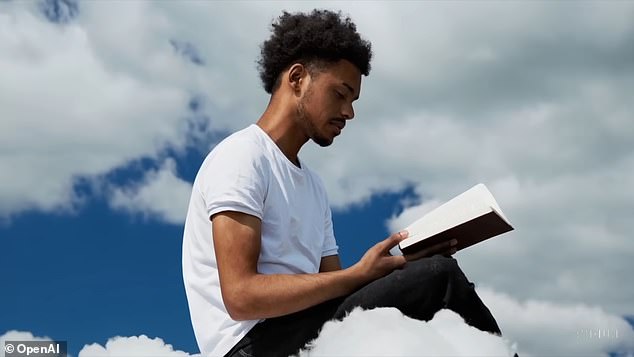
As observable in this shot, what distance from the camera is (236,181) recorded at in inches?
130

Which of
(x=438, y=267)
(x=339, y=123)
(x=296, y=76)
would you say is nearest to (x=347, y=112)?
(x=339, y=123)

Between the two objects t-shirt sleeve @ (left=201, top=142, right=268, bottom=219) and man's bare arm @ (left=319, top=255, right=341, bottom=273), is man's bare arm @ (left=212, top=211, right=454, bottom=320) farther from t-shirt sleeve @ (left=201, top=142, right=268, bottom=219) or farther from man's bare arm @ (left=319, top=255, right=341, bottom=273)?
man's bare arm @ (left=319, top=255, right=341, bottom=273)

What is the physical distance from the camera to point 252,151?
347 cm

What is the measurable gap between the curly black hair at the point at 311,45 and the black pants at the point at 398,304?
47.0 inches

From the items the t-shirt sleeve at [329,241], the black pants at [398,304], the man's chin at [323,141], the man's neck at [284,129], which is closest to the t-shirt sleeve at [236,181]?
the man's neck at [284,129]

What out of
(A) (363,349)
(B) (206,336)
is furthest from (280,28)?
(A) (363,349)

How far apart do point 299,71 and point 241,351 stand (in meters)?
1.39

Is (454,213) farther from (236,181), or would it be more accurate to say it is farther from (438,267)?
(236,181)

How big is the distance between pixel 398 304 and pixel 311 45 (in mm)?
1425

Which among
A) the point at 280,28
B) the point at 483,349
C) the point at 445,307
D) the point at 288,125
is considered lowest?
the point at 483,349

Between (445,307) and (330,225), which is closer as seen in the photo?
(445,307)

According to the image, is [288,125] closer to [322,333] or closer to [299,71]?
[299,71]

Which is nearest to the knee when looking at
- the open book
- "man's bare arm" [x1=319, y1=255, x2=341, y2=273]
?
the open book

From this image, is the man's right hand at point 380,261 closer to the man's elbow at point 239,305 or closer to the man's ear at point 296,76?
the man's elbow at point 239,305
